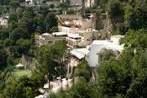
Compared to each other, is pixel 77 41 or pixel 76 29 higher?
pixel 77 41

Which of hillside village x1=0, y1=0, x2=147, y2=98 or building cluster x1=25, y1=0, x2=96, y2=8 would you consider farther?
building cluster x1=25, y1=0, x2=96, y2=8

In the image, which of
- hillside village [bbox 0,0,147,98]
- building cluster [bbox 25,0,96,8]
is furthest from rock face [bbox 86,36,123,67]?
building cluster [bbox 25,0,96,8]

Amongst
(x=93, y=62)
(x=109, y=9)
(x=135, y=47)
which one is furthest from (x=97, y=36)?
(x=135, y=47)

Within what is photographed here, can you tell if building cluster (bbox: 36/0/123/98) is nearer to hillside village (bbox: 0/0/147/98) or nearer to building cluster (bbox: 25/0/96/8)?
hillside village (bbox: 0/0/147/98)

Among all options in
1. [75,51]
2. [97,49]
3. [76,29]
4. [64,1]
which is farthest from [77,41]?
[64,1]

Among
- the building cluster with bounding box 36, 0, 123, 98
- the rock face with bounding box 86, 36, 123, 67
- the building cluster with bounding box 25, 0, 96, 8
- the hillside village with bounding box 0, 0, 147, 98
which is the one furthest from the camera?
the building cluster with bounding box 25, 0, 96, 8

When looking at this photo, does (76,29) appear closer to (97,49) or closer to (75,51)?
(75,51)

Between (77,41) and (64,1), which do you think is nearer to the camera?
(77,41)

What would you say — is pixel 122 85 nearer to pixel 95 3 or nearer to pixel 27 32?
pixel 27 32

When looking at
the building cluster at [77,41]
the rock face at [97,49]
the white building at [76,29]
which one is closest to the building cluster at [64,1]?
the building cluster at [77,41]
